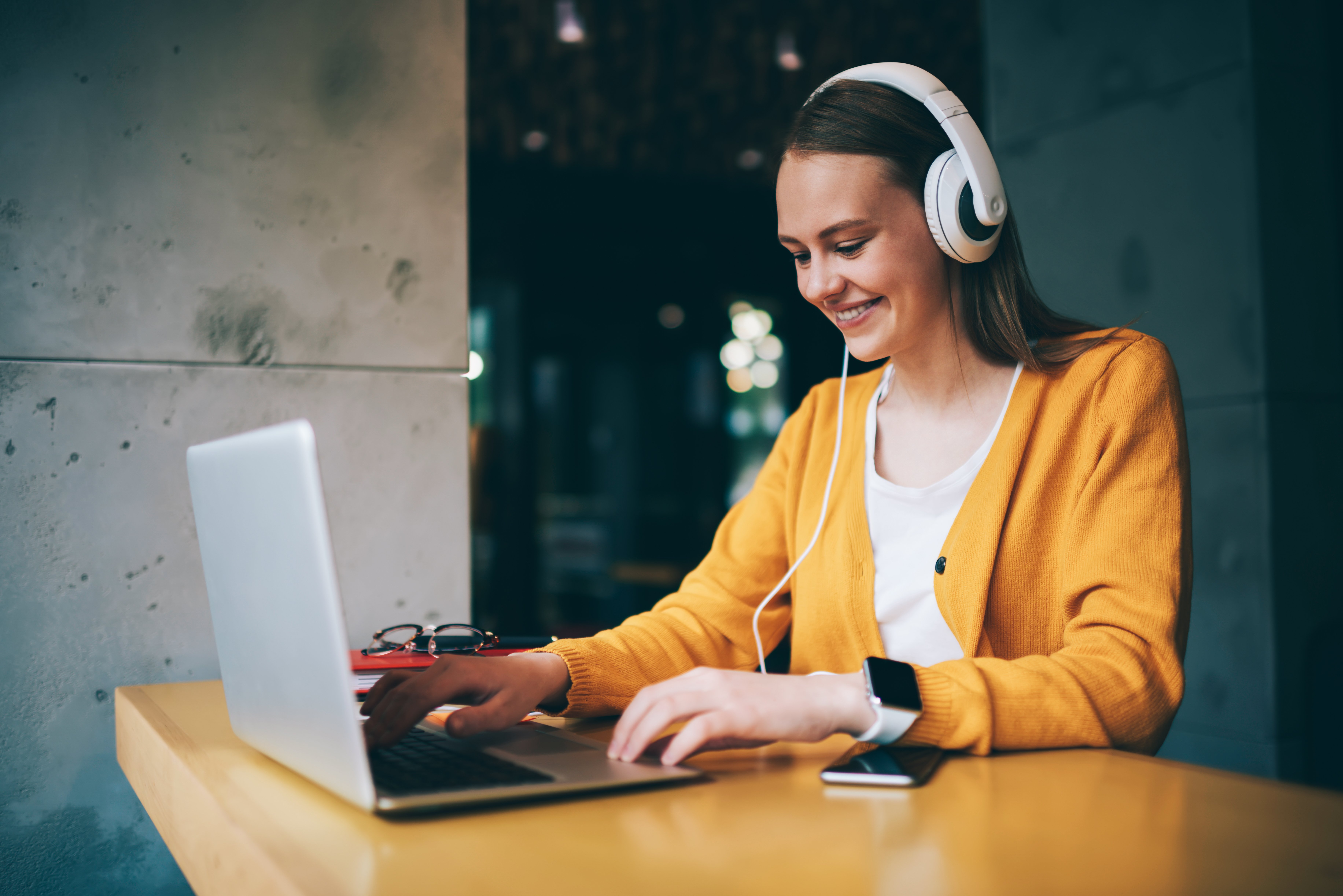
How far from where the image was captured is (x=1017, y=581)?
111 cm

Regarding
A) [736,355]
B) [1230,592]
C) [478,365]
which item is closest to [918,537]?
[1230,592]

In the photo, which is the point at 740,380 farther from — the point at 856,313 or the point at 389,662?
the point at 389,662

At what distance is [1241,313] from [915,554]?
1615mm

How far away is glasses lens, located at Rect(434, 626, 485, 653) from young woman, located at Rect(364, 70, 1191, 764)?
20cm

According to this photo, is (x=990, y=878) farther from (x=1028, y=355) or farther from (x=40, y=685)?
(x=40, y=685)

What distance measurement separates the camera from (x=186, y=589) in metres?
1.37

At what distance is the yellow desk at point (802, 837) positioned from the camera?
538mm

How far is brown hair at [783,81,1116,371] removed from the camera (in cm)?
116

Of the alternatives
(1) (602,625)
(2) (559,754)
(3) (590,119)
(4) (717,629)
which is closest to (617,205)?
(3) (590,119)

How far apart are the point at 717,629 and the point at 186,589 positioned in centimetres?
78

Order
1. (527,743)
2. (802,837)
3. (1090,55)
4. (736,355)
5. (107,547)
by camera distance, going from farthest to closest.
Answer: (736,355)
(1090,55)
(107,547)
(527,743)
(802,837)

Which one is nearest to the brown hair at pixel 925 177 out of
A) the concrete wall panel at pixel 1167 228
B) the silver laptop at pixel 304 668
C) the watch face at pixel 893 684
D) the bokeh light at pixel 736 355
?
the watch face at pixel 893 684

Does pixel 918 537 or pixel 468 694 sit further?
pixel 918 537

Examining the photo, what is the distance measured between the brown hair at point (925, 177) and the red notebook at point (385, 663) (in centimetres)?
73
